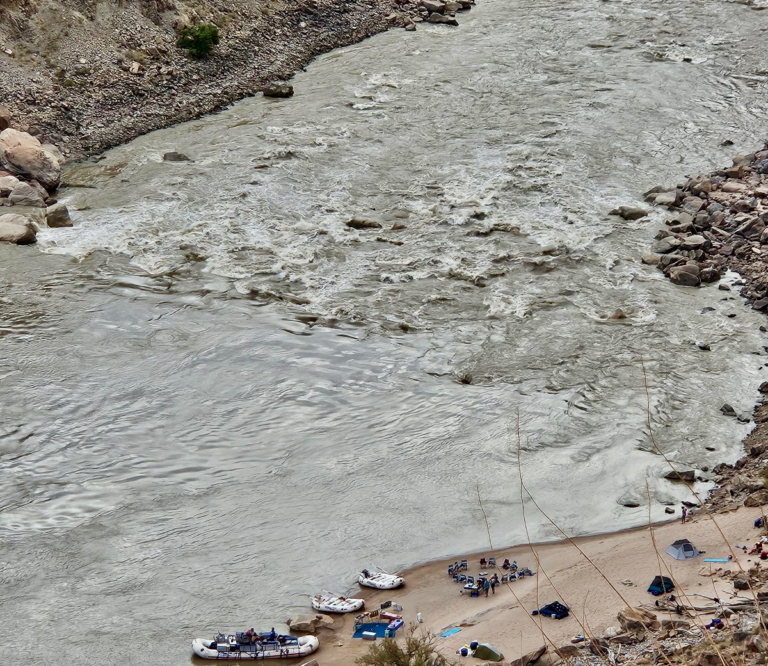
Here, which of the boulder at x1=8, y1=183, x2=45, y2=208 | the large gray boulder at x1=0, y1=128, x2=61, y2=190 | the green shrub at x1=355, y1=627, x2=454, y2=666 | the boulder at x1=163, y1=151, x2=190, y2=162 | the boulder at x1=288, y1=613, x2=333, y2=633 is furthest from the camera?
the boulder at x1=163, y1=151, x2=190, y2=162

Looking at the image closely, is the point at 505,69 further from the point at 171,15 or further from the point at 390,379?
the point at 390,379

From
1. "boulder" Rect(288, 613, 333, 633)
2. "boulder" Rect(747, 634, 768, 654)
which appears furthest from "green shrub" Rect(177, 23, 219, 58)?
"boulder" Rect(747, 634, 768, 654)

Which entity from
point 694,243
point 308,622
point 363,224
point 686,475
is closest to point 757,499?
point 686,475

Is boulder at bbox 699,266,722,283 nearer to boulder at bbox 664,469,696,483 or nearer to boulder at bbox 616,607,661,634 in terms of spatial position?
boulder at bbox 664,469,696,483

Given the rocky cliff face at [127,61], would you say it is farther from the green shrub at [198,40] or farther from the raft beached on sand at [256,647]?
the raft beached on sand at [256,647]

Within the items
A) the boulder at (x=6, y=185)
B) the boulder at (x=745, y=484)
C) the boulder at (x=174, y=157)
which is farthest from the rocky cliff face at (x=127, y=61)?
the boulder at (x=745, y=484)

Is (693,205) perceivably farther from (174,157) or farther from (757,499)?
(174,157)
